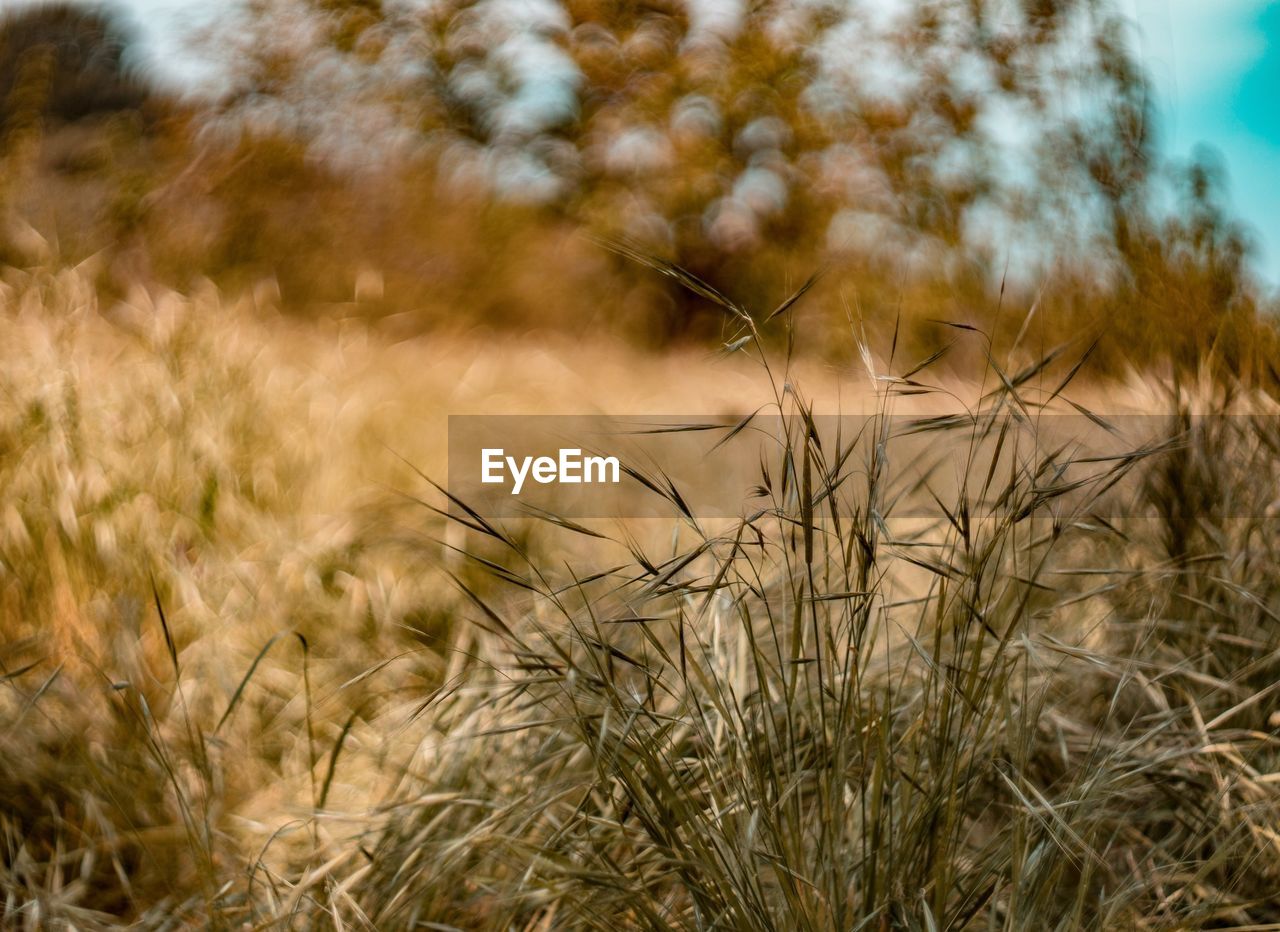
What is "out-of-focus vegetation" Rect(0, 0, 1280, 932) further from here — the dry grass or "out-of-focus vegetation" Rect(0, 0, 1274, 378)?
"out-of-focus vegetation" Rect(0, 0, 1274, 378)

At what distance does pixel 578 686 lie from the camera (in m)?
1.12

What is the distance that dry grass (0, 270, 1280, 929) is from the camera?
1.02m

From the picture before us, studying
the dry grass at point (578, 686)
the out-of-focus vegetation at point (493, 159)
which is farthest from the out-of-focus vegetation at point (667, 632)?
the out-of-focus vegetation at point (493, 159)

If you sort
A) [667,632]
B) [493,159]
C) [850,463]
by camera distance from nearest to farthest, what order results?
[667,632] → [850,463] → [493,159]

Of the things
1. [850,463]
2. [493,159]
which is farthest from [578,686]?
[493,159]

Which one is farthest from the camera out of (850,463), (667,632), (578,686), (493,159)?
(493,159)

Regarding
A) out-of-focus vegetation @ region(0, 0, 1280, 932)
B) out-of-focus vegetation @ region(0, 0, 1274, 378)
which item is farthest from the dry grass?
out-of-focus vegetation @ region(0, 0, 1274, 378)

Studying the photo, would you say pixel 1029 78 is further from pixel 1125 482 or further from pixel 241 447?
pixel 241 447

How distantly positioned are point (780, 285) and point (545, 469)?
35.4 feet

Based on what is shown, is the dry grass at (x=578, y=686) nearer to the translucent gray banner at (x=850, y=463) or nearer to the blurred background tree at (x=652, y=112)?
the translucent gray banner at (x=850, y=463)

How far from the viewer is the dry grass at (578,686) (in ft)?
3.35

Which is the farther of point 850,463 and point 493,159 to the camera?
point 493,159

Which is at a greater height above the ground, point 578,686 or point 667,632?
point 578,686

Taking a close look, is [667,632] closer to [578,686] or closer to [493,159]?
[578,686]
